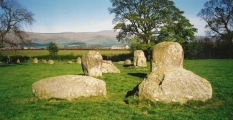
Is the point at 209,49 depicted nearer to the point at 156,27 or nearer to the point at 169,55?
the point at 156,27

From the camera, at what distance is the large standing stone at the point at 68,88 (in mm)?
10734

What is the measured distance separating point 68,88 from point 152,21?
122 feet

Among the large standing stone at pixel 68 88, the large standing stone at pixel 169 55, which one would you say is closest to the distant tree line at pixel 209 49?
the large standing stone at pixel 169 55

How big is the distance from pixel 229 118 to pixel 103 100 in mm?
5409

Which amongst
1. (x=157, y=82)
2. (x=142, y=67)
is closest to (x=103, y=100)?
(x=157, y=82)

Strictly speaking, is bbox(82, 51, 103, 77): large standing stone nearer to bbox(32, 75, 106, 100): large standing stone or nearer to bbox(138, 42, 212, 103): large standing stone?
bbox(32, 75, 106, 100): large standing stone

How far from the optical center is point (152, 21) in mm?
45375

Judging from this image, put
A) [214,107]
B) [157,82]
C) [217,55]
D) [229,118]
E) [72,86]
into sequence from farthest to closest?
[217,55] < [72,86] < [157,82] < [214,107] < [229,118]

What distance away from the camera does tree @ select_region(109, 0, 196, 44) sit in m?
45.8

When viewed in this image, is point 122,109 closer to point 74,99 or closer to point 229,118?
point 74,99

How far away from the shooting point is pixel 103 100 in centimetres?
1070

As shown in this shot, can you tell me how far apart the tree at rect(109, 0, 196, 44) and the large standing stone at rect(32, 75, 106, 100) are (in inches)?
1381

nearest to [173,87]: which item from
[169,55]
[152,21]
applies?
[169,55]

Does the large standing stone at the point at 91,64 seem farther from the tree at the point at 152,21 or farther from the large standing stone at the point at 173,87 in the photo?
the tree at the point at 152,21
